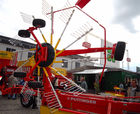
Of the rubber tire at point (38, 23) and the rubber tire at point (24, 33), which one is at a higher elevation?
the rubber tire at point (38, 23)

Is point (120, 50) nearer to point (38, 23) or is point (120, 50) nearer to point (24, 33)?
point (38, 23)

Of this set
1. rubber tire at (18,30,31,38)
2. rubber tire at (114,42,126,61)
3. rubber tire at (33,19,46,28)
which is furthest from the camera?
rubber tire at (18,30,31,38)

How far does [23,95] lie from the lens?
232 inches

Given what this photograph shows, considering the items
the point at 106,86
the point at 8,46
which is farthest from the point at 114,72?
the point at 8,46

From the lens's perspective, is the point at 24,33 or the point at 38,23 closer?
the point at 38,23

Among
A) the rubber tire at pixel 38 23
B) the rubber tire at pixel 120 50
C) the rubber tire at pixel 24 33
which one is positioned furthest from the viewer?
the rubber tire at pixel 24 33

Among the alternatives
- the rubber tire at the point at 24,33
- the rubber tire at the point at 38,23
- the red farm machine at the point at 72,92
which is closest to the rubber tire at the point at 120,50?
the red farm machine at the point at 72,92

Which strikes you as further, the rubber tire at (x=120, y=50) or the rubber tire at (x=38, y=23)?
the rubber tire at (x=38, y=23)

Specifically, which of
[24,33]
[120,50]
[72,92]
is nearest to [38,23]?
[24,33]

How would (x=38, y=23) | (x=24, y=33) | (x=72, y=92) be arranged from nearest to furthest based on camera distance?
(x=72, y=92)
(x=38, y=23)
(x=24, y=33)

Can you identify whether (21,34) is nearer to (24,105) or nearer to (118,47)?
(118,47)

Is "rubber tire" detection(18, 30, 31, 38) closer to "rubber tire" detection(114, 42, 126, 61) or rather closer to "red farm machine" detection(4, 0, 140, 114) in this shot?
"red farm machine" detection(4, 0, 140, 114)

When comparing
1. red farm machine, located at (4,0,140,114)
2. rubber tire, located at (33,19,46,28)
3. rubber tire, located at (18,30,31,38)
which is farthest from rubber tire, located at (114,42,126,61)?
rubber tire, located at (18,30,31,38)

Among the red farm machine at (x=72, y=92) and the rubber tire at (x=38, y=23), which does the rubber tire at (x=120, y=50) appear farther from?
the rubber tire at (x=38, y=23)
